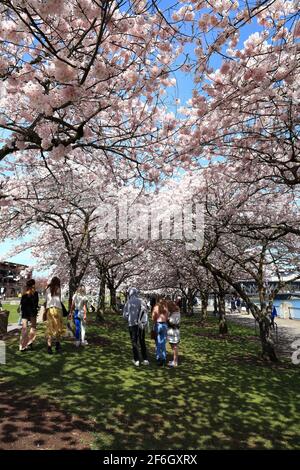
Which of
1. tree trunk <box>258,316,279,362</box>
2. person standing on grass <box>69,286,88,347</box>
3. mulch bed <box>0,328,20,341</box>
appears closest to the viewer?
person standing on grass <box>69,286,88,347</box>

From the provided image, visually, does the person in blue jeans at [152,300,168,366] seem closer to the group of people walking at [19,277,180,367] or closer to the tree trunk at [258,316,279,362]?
the group of people walking at [19,277,180,367]

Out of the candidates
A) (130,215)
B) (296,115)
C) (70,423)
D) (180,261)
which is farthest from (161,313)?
(180,261)

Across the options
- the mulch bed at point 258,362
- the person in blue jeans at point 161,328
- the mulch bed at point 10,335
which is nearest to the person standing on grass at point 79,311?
the person in blue jeans at point 161,328

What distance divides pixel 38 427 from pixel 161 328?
15.5ft

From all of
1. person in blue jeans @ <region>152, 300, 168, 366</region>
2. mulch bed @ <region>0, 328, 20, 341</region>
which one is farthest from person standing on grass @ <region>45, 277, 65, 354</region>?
mulch bed @ <region>0, 328, 20, 341</region>

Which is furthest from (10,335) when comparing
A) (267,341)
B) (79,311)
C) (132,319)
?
(267,341)

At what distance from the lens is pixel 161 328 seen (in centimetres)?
888

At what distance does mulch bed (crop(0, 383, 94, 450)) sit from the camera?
408 centimetres

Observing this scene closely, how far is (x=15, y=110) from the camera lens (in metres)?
6.30

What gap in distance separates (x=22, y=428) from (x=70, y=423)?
25.1 inches

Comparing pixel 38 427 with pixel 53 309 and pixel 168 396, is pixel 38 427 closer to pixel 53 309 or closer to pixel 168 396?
pixel 168 396

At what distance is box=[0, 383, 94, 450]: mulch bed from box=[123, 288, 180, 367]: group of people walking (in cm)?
325

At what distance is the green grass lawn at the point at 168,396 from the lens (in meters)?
4.65

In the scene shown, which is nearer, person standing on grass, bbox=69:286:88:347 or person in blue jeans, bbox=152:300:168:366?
person in blue jeans, bbox=152:300:168:366
